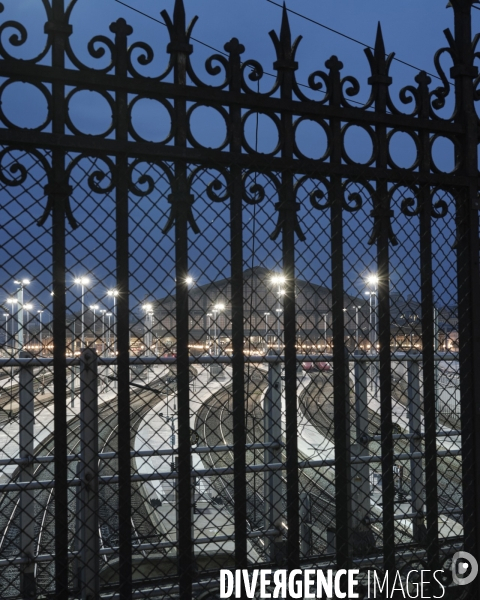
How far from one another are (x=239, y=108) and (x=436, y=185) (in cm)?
130

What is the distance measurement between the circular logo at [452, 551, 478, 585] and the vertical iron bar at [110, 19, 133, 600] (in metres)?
1.86

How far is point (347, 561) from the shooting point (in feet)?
10.2

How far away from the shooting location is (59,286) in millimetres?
2654

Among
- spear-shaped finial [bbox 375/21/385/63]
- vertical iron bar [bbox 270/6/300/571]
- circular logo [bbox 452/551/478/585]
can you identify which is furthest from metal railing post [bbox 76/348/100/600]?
spear-shaped finial [bbox 375/21/385/63]

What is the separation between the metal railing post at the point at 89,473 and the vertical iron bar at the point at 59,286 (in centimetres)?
13

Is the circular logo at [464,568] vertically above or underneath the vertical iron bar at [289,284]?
underneath

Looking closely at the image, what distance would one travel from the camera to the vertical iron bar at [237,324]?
290 centimetres

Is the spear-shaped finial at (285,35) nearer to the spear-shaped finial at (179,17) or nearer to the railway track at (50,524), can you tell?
the spear-shaped finial at (179,17)

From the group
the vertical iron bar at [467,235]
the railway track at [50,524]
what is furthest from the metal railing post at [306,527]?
the vertical iron bar at [467,235]

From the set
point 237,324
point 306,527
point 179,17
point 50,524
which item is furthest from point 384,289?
point 50,524

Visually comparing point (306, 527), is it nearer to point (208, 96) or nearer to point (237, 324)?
point (237, 324)

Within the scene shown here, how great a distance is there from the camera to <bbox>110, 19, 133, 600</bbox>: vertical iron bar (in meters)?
2.71

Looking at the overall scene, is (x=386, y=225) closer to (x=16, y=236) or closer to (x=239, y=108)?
(x=239, y=108)

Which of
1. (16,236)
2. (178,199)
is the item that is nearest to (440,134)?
(178,199)
